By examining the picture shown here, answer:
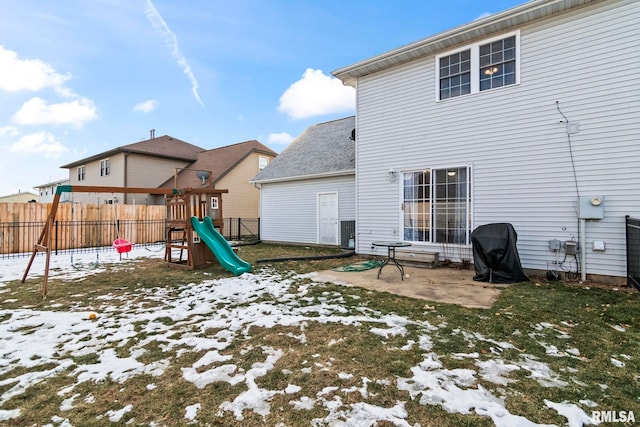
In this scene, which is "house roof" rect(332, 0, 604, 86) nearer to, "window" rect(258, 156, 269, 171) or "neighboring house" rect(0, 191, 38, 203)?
"window" rect(258, 156, 269, 171)

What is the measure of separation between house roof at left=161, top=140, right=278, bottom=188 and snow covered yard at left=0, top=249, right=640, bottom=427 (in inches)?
527

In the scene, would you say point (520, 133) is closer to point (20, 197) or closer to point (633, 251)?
point (633, 251)

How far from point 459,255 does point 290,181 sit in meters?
7.35

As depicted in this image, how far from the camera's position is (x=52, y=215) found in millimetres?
5543

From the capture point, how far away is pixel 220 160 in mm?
18281

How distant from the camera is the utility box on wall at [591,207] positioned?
5.34m

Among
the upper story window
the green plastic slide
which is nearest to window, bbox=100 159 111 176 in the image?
the green plastic slide

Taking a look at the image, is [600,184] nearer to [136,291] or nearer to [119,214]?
[136,291]

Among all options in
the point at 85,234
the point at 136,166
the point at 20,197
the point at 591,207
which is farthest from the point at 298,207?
the point at 20,197

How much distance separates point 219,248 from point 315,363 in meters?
5.19

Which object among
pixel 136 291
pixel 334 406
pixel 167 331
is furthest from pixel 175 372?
pixel 136 291

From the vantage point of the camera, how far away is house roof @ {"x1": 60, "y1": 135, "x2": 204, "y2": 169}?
18297 millimetres

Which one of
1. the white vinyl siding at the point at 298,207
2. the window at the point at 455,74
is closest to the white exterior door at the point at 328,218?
the white vinyl siding at the point at 298,207

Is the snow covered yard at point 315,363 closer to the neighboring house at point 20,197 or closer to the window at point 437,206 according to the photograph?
the window at point 437,206
